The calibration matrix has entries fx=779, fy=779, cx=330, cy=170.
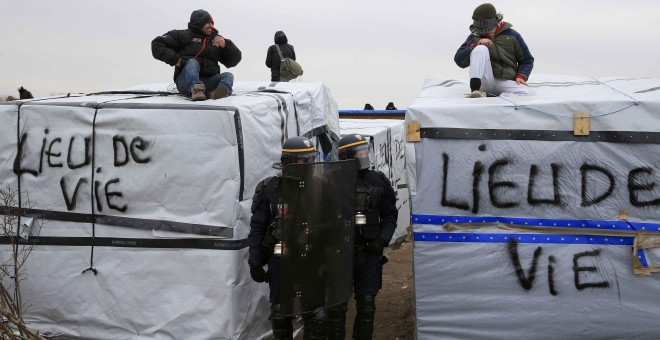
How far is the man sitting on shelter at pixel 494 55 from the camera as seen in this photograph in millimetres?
7414

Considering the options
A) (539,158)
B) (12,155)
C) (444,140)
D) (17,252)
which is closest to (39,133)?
(12,155)

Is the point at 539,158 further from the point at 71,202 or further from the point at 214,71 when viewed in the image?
the point at 71,202

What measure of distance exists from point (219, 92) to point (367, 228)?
2.11 m

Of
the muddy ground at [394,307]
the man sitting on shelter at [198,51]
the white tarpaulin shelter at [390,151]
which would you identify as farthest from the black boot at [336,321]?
the white tarpaulin shelter at [390,151]

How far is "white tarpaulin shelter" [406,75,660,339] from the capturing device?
6207 millimetres

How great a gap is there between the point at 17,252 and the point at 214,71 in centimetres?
261

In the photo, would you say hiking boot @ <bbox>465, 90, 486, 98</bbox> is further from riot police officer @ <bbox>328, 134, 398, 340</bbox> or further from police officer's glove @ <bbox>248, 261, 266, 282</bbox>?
police officer's glove @ <bbox>248, 261, 266, 282</bbox>

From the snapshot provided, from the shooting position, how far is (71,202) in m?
7.18

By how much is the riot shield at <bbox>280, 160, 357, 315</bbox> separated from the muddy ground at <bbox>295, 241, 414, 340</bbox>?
1923 millimetres

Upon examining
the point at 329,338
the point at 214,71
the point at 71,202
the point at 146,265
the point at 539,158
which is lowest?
the point at 329,338

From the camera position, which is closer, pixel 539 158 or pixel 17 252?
pixel 539 158

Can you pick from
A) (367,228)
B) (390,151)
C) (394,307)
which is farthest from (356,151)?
(390,151)

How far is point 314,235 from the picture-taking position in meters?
5.91

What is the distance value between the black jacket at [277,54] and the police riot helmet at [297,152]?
5710 millimetres
